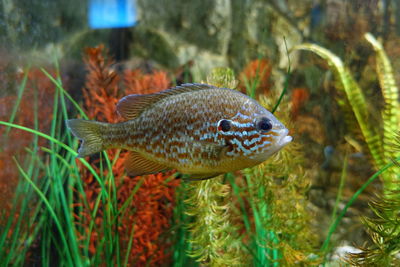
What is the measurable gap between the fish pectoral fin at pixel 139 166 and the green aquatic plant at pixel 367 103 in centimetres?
180

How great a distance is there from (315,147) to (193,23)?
2.44 meters

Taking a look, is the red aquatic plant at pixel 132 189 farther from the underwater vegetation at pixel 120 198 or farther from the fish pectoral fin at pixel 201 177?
the fish pectoral fin at pixel 201 177

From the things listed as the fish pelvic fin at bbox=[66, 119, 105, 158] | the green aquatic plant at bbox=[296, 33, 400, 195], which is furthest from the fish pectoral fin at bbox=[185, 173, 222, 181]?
the green aquatic plant at bbox=[296, 33, 400, 195]

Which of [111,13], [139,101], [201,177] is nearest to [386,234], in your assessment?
[201,177]

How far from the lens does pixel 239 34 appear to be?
446cm

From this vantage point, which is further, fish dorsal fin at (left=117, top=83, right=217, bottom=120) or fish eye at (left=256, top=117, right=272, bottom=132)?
fish dorsal fin at (left=117, top=83, right=217, bottom=120)

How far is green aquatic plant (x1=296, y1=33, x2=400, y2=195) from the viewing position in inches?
99.9

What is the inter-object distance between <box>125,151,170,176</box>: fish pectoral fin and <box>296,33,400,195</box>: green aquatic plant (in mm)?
1799

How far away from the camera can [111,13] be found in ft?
12.5

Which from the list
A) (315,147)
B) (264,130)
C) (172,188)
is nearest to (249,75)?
(315,147)

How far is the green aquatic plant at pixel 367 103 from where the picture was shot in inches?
99.9

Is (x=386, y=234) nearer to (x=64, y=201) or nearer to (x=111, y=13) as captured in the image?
(x=64, y=201)

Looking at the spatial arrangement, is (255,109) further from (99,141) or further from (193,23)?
(193,23)

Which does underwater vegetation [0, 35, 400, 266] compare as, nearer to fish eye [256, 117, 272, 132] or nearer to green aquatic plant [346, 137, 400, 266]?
green aquatic plant [346, 137, 400, 266]
